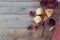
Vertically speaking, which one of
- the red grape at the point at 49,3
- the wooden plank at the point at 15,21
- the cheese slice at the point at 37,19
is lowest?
the wooden plank at the point at 15,21

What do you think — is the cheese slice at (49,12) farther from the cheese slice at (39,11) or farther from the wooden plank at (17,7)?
the wooden plank at (17,7)

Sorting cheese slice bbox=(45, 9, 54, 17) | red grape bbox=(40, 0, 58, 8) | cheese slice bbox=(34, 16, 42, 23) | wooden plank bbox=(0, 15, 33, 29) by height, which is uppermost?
red grape bbox=(40, 0, 58, 8)

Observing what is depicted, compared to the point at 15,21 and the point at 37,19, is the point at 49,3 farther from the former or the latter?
the point at 15,21

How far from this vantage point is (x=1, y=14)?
165cm

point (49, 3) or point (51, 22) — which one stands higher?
point (49, 3)

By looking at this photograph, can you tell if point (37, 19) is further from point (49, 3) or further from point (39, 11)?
point (49, 3)

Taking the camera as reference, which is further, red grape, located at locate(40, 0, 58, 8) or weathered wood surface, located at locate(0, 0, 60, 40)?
red grape, located at locate(40, 0, 58, 8)

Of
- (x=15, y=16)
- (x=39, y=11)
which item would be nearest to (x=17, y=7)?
(x=15, y=16)

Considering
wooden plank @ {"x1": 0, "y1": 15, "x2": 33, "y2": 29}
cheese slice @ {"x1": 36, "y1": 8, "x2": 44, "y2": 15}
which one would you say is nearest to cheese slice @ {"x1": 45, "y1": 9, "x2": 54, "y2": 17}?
cheese slice @ {"x1": 36, "y1": 8, "x2": 44, "y2": 15}

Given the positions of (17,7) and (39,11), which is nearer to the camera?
(39,11)

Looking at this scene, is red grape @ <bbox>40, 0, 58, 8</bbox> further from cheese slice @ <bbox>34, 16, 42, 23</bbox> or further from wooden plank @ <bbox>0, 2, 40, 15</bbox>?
cheese slice @ <bbox>34, 16, 42, 23</bbox>

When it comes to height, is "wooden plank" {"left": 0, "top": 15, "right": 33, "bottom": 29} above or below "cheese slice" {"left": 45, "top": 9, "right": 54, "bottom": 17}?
below

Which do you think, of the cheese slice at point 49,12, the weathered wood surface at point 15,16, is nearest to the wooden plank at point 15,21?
the weathered wood surface at point 15,16

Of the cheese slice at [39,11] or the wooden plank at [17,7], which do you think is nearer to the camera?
the cheese slice at [39,11]
